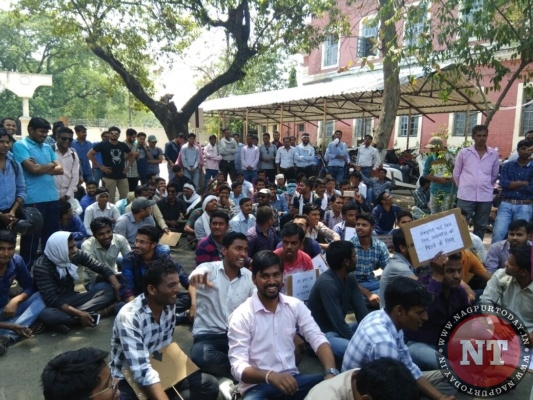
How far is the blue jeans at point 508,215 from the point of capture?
4.96 m

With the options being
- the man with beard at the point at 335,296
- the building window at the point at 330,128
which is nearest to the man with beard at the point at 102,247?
the man with beard at the point at 335,296

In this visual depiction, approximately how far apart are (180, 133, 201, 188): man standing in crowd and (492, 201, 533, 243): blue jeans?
620 centimetres

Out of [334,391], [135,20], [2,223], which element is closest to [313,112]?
[135,20]

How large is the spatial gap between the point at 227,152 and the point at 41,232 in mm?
5980

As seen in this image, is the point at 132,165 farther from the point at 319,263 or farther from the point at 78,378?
the point at 78,378

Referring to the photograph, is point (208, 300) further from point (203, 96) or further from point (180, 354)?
point (203, 96)

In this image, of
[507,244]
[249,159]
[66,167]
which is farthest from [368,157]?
[66,167]

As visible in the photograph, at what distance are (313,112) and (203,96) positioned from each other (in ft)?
22.9

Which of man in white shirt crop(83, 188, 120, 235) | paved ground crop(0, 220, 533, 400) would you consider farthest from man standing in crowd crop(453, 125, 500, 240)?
man in white shirt crop(83, 188, 120, 235)

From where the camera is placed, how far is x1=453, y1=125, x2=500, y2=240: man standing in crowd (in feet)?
17.1

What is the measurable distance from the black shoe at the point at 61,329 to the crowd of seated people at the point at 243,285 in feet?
0.04

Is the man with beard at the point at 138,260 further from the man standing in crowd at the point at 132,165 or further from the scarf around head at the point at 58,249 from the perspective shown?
the man standing in crowd at the point at 132,165

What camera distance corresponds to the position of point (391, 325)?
7.79 feet

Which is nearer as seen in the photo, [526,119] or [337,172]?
[337,172]
